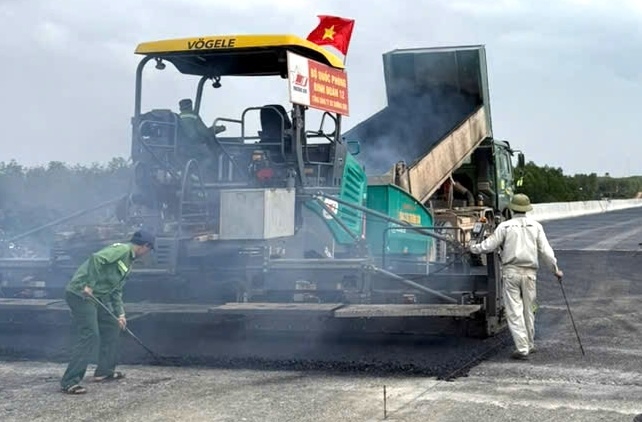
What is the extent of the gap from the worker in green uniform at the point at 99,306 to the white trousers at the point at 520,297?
10.6ft

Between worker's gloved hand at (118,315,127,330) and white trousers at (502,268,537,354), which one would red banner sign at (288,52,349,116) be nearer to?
white trousers at (502,268,537,354)

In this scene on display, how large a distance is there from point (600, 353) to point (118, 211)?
4780 millimetres

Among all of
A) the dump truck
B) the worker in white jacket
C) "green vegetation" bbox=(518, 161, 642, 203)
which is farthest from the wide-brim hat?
"green vegetation" bbox=(518, 161, 642, 203)

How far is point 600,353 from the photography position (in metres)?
7.84

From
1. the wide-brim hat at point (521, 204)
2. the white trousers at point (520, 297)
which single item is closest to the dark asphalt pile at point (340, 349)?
the white trousers at point (520, 297)

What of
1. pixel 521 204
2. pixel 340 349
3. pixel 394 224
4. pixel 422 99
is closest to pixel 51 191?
pixel 394 224

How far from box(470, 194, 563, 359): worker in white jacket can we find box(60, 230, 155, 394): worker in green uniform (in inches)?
127

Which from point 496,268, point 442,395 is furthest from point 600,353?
point 442,395

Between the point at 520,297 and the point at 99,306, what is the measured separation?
372 cm

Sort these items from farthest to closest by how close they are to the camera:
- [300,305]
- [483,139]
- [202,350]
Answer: [483,139], [202,350], [300,305]

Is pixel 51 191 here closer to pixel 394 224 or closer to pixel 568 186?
pixel 394 224

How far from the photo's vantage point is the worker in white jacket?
774 centimetres

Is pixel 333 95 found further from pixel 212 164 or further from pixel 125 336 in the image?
pixel 125 336

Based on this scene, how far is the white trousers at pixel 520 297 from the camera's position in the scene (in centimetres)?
775
